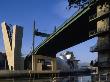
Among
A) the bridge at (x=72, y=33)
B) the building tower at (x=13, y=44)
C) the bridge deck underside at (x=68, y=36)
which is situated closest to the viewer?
the bridge at (x=72, y=33)

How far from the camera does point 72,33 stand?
73.4 meters

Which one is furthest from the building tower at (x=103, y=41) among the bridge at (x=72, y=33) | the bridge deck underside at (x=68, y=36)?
the bridge deck underside at (x=68, y=36)

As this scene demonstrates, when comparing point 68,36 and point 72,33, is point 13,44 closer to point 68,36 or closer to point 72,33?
point 68,36

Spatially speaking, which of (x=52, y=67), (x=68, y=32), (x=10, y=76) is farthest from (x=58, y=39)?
(x=52, y=67)

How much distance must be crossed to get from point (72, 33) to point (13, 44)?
32.6 meters

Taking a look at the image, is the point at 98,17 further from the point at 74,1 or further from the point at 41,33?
the point at 41,33

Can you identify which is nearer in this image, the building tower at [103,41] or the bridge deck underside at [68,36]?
the building tower at [103,41]

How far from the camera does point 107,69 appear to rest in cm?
5162

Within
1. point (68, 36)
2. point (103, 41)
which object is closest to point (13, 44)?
point (68, 36)

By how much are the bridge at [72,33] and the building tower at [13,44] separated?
728 centimetres

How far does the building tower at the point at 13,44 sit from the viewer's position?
100 meters

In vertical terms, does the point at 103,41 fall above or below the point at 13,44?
below

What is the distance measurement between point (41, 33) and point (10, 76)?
1642 centimetres

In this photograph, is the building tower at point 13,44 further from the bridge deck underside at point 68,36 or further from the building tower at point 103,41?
the building tower at point 103,41
